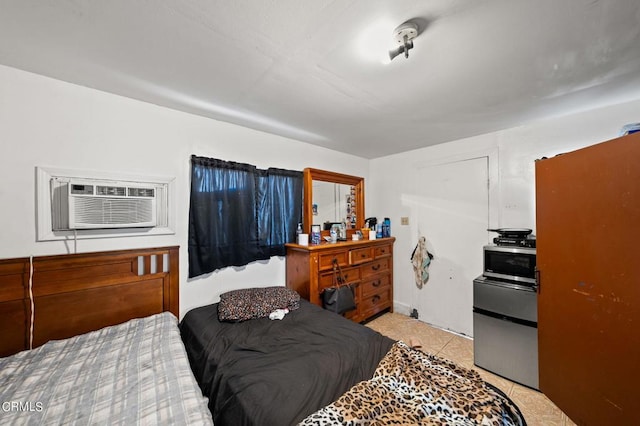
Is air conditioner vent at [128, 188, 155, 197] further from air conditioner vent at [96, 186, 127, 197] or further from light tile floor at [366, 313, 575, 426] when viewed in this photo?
light tile floor at [366, 313, 575, 426]

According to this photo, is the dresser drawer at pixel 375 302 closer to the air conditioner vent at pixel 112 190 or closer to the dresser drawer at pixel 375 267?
the dresser drawer at pixel 375 267

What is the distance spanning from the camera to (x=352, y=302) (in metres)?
2.62

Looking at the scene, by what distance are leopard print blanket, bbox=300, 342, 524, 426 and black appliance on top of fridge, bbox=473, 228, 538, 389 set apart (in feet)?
4.12

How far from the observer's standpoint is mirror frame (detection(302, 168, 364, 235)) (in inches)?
114

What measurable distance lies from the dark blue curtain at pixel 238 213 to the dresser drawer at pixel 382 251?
1181 millimetres

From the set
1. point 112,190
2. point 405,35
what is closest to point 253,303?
point 112,190

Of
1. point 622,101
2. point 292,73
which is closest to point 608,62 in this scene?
point 622,101

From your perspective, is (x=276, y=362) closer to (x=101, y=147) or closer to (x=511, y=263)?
(x=101, y=147)

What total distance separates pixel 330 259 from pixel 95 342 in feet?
6.37

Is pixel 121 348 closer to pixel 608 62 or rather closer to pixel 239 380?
pixel 239 380

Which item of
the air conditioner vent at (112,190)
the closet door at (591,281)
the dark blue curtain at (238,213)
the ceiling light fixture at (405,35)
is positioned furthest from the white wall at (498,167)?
the air conditioner vent at (112,190)

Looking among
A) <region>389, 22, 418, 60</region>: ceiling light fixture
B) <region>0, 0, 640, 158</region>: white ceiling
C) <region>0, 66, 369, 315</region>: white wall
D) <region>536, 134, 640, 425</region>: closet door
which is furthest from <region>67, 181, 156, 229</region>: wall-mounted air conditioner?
<region>536, 134, 640, 425</region>: closet door

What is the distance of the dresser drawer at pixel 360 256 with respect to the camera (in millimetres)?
2850

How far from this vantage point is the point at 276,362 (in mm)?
1339
